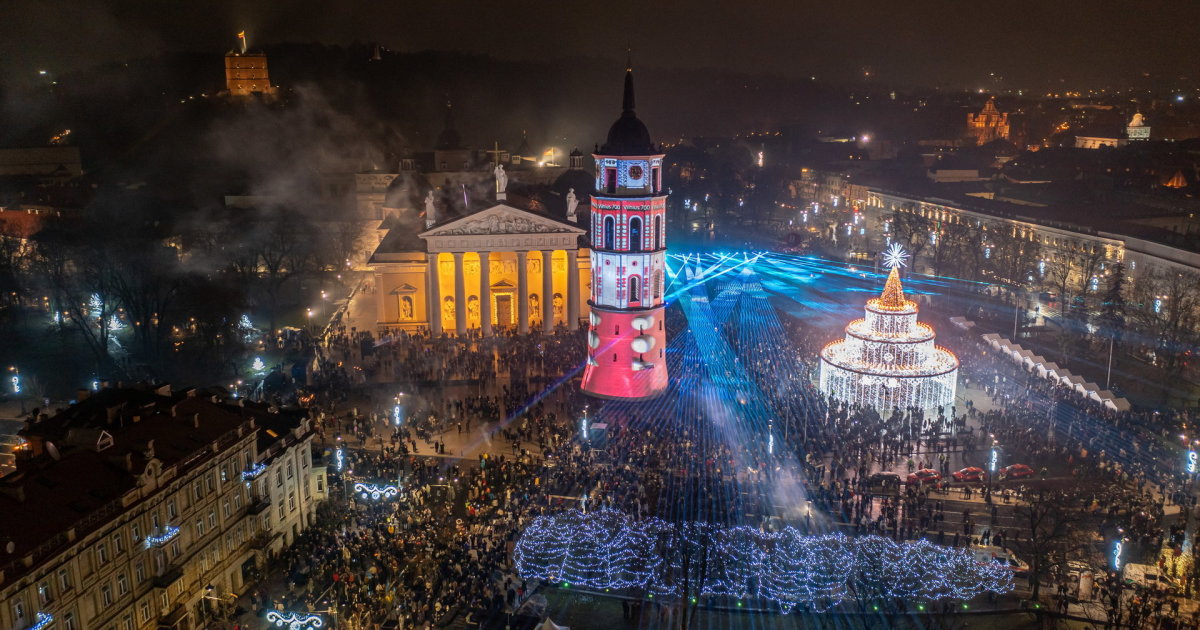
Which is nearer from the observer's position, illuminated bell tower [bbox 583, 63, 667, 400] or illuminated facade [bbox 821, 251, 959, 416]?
illuminated facade [bbox 821, 251, 959, 416]

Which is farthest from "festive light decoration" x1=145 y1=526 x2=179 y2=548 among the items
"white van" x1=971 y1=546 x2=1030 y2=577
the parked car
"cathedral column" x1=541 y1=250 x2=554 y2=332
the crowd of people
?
"cathedral column" x1=541 y1=250 x2=554 y2=332

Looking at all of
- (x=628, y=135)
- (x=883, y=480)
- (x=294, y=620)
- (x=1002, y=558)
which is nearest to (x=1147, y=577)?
(x=1002, y=558)

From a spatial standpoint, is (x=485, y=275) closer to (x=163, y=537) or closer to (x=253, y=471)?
(x=253, y=471)

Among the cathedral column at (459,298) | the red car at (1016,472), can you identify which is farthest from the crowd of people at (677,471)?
the cathedral column at (459,298)

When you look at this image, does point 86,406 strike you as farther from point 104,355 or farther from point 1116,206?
point 1116,206

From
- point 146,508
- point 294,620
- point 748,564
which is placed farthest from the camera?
point 748,564

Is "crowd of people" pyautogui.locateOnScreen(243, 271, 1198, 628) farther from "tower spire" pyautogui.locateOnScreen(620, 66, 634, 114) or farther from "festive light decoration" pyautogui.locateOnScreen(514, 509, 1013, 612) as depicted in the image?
"tower spire" pyautogui.locateOnScreen(620, 66, 634, 114)

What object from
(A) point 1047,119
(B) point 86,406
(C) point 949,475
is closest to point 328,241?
(B) point 86,406
